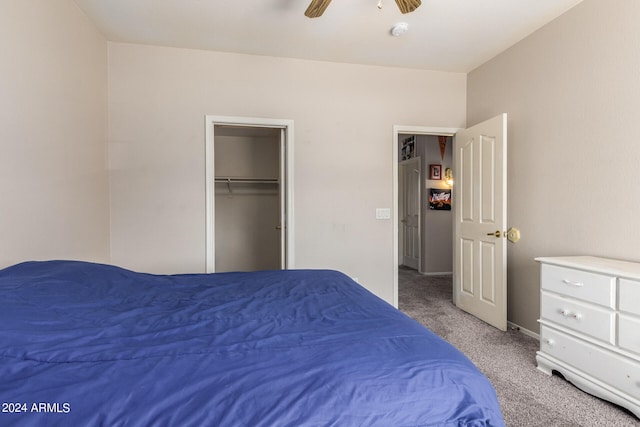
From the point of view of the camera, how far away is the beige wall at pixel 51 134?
1.70m

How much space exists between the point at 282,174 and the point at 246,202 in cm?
197

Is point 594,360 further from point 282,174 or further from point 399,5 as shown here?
point 282,174

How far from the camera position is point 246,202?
5.08 meters

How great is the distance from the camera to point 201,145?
3.10 meters

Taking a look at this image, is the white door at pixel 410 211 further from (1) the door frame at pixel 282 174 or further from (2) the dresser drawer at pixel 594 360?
(2) the dresser drawer at pixel 594 360

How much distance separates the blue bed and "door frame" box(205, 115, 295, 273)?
1701mm

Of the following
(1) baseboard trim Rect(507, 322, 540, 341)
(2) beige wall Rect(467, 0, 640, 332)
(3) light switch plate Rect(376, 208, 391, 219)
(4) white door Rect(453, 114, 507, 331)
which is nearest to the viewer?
(2) beige wall Rect(467, 0, 640, 332)

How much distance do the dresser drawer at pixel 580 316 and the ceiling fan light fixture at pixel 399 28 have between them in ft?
7.65

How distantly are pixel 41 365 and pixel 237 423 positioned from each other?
60 cm

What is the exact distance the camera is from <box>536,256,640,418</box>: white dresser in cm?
175

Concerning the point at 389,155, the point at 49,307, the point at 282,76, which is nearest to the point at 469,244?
the point at 389,155

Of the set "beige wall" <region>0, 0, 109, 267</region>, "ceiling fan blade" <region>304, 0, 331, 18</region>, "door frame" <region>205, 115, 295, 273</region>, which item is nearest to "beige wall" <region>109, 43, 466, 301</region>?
"door frame" <region>205, 115, 295, 273</region>

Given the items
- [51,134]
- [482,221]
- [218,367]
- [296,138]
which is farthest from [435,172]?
[218,367]

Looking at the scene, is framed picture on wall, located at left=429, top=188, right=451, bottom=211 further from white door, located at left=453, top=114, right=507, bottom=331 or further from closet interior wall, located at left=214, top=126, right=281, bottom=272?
closet interior wall, located at left=214, top=126, right=281, bottom=272
